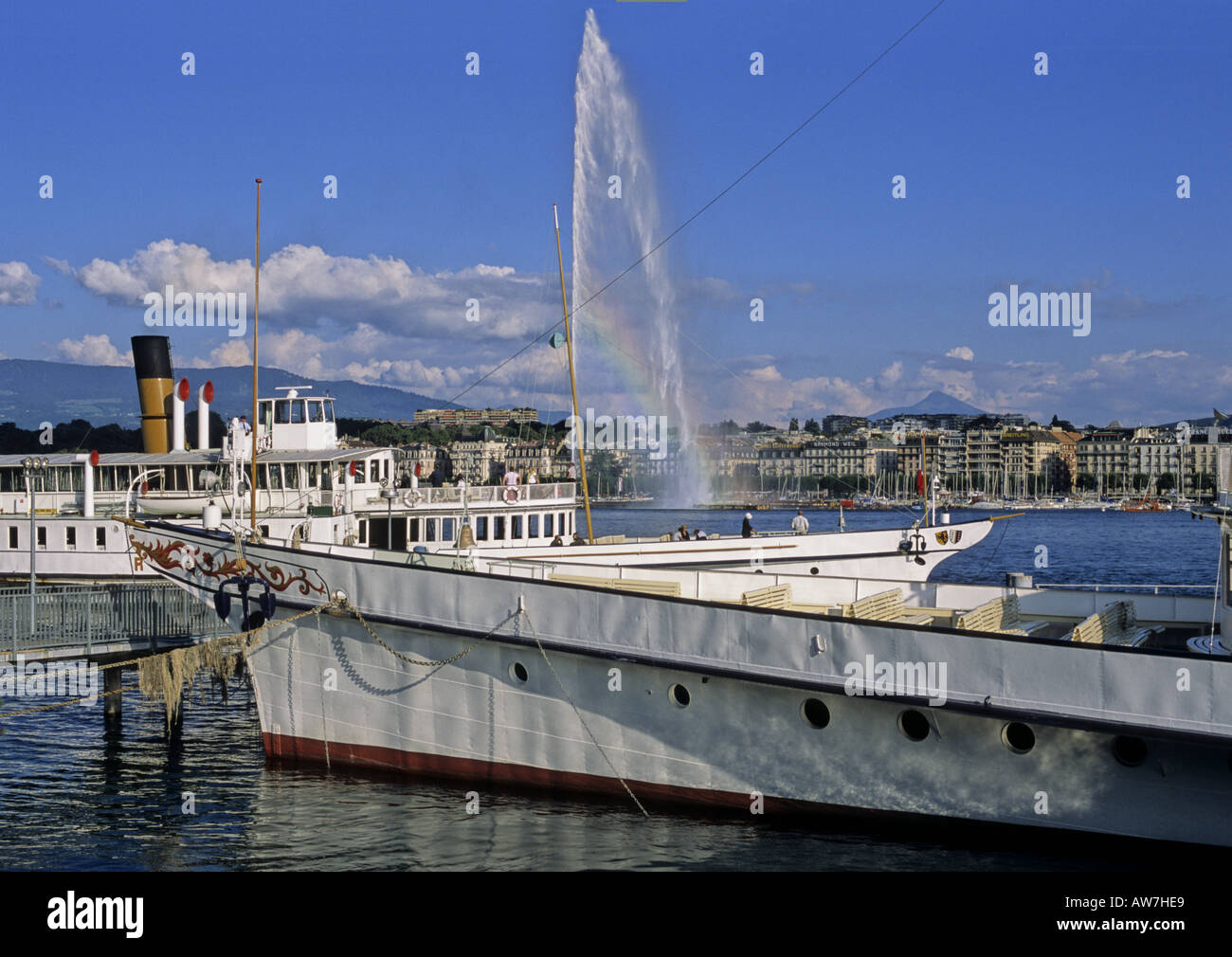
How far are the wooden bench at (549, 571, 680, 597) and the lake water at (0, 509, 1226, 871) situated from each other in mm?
2921

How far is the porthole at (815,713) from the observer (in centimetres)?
1416

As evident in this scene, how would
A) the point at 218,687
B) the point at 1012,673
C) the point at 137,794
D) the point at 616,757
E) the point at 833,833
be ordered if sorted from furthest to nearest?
the point at 218,687
the point at 137,794
the point at 616,757
the point at 833,833
the point at 1012,673

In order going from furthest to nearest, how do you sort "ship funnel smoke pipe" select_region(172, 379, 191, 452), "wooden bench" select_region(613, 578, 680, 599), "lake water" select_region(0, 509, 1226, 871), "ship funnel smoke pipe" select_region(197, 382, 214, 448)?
"ship funnel smoke pipe" select_region(172, 379, 191, 452)
"ship funnel smoke pipe" select_region(197, 382, 214, 448)
"wooden bench" select_region(613, 578, 680, 599)
"lake water" select_region(0, 509, 1226, 871)

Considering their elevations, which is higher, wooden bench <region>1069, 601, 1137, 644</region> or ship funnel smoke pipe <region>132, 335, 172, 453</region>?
ship funnel smoke pipe <region>132, 335, 172, 453</region>

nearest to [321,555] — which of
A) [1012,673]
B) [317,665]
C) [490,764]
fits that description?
[317,665]

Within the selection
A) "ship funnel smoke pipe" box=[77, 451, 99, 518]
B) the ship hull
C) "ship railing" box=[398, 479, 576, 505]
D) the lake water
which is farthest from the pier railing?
"ship funnel smoke pipe" box=[77, 451, 99, 518]

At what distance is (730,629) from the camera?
47.1 feet

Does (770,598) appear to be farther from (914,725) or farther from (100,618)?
(100,618)

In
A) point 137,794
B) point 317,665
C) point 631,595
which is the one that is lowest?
point 137,794

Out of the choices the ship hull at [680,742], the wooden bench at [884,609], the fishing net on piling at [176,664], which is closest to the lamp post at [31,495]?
the fishing net on piling at [176,664]

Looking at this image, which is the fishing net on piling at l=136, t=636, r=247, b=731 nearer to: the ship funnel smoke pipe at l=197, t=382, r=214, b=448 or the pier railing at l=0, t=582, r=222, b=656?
the pier railing at l=0, t=582, r=222, b=656

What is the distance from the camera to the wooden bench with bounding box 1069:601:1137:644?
1380 cm

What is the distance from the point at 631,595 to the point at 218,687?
15.2m
